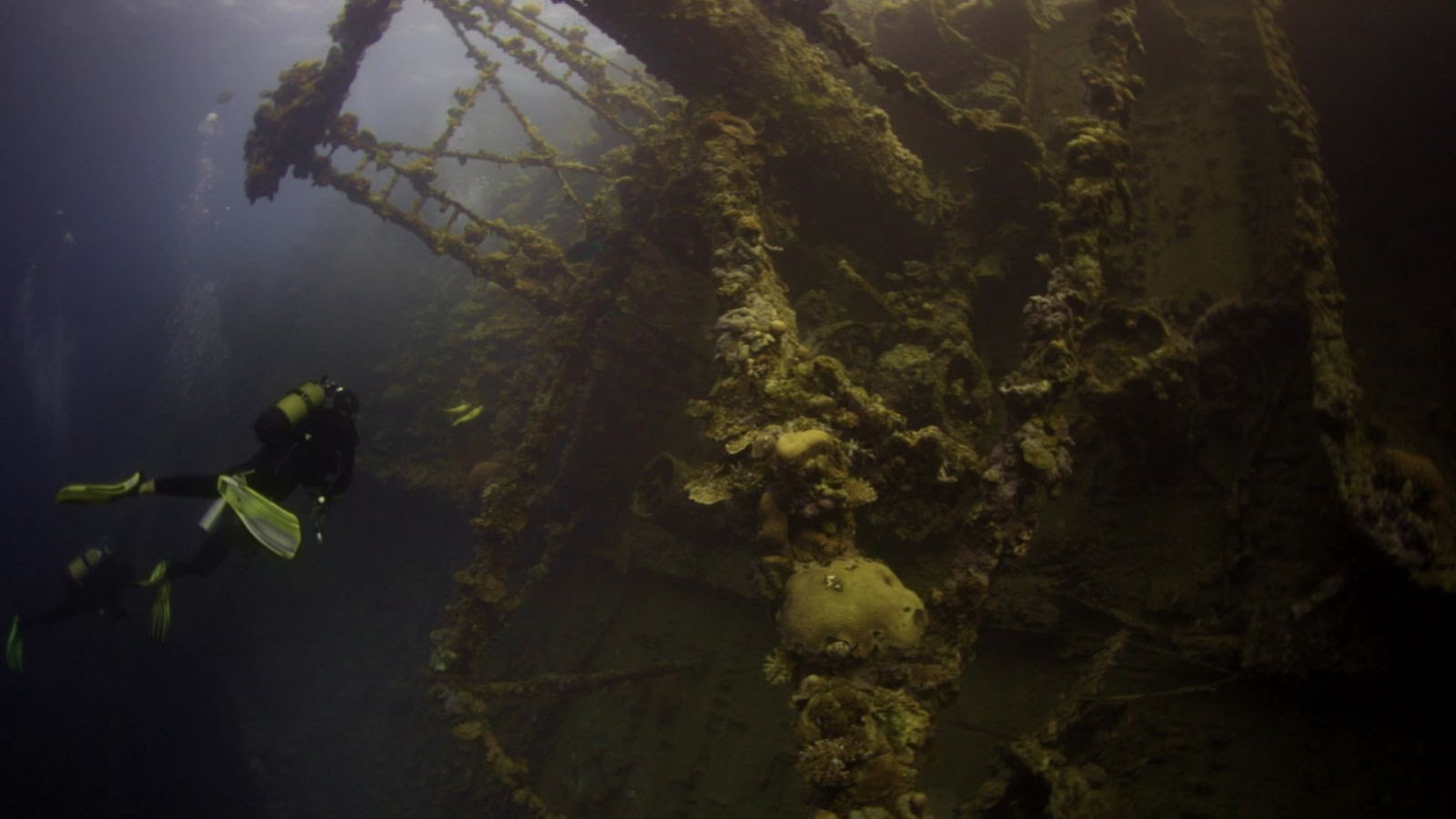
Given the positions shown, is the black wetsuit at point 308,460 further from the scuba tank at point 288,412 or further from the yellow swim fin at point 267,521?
the yellow swim fin at point 267,521

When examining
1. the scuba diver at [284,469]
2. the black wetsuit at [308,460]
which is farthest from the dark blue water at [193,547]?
the black wetsuit at [308,460]

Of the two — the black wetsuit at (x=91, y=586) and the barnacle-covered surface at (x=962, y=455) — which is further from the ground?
the barnacle-covered surface at (x=962, y=455)

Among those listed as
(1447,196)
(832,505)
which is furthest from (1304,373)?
(832,505)

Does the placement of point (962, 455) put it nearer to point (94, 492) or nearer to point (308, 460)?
point (308, 460)

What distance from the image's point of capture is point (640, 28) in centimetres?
488

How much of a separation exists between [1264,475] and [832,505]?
2.62 metres

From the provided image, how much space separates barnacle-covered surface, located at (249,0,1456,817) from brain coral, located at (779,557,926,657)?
0.01 m

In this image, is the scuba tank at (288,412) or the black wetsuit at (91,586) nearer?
the scuba tank at (288,412)

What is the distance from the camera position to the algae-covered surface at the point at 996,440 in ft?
8.97

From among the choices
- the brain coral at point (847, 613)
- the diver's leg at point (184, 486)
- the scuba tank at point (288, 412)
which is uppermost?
the brain coral at point (847, 613)

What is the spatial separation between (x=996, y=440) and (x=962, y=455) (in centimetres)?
100

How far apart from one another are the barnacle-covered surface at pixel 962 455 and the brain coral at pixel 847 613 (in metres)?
0.01

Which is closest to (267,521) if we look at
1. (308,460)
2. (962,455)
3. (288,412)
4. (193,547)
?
(288,412)

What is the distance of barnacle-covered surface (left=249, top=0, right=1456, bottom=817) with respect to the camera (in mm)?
2732
